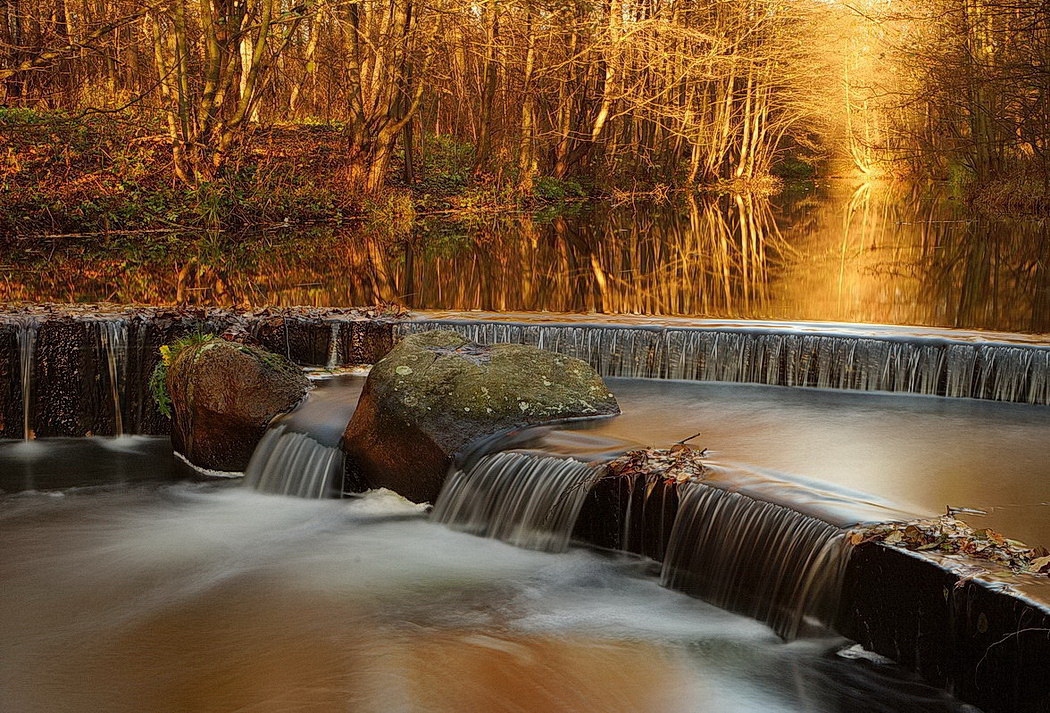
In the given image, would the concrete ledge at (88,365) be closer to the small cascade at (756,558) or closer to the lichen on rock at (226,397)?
the lichen on rock at (226,397)

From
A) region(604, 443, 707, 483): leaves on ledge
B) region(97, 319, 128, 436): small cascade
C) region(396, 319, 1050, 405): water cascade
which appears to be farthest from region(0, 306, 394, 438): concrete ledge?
region(604, 443, 707, 483): leaves on ledge

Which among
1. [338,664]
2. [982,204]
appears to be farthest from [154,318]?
[982,204]

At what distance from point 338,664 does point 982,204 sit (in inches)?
1209

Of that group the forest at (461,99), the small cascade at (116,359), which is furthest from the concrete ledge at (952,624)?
the forest at (461,99)

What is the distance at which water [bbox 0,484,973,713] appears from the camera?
202 inches

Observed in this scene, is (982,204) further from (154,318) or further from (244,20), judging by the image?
(154,318)

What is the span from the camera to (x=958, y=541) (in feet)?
17.0

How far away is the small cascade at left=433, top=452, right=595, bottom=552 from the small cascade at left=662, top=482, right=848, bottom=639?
0.83 meters

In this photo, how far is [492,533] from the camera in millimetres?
7387

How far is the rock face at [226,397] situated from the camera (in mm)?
9406

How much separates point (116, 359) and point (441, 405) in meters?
4.21

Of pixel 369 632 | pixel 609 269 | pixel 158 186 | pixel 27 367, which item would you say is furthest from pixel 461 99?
pixel 369 632

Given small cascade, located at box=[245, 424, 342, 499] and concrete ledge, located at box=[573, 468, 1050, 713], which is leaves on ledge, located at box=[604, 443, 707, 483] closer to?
concrete ledge, located at box=[573, 468, 1050, 713]

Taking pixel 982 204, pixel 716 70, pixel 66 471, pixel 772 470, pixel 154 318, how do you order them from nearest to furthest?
1. pixel 772 470
2. pixel 66 471
3. pixel 154 318
4. pixel 982 204
5. pixel 716 70
